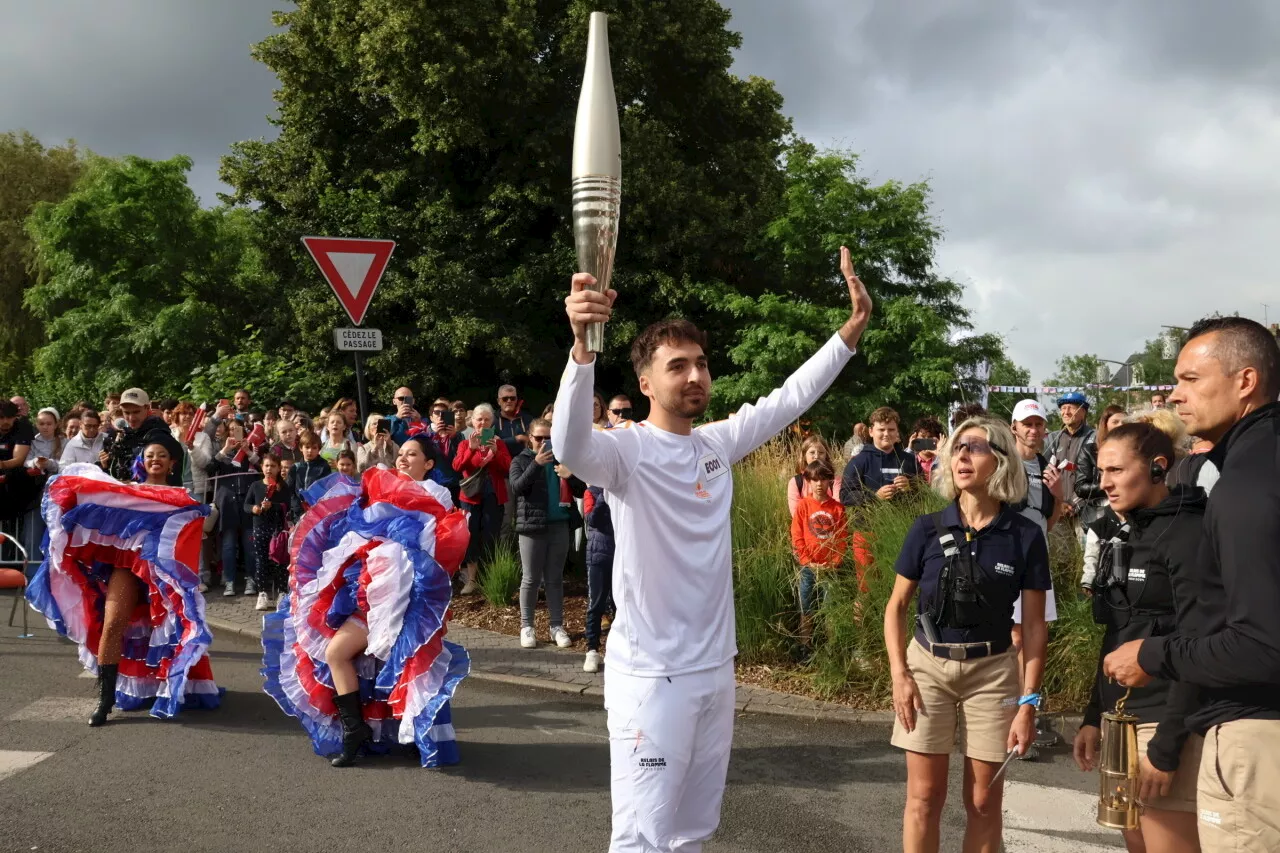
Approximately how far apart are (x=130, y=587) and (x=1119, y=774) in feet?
20.0

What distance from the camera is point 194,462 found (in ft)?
39.7

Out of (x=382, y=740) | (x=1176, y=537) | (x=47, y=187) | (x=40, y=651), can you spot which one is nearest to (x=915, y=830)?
(x=1176, y=537)

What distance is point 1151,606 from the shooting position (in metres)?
3.43

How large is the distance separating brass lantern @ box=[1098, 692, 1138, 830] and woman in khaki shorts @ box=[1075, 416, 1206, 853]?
43mm

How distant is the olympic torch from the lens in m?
2.43

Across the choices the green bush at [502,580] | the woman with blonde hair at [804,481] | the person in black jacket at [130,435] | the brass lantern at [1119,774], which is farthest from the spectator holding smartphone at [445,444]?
the brass lantern at [1119,774]

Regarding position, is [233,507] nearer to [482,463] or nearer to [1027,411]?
[482,463]

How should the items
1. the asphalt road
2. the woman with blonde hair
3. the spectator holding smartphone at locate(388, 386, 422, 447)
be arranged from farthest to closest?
1. the spectator holding smartphone at locate(388, 386, 422, 447)
2. the woman with blonde hair
3. the asphalt road

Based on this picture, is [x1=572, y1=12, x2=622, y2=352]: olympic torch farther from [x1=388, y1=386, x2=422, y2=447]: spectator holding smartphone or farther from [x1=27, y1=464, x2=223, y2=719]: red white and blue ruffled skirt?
[x1=388, y1=386, x2=422, y2=447]: spectator holding smartphone

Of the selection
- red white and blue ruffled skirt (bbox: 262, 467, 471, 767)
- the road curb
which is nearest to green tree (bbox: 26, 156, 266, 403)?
the road curb

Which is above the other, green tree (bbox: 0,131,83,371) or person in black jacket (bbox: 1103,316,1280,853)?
green tree (bbox: 0,131,83,371)

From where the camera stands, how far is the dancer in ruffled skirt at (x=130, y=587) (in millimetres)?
6961

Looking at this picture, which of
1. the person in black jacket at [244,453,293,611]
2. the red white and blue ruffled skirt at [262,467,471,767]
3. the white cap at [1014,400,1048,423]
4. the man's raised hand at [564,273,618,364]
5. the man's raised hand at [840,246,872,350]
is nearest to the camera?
the man's raised hand at [564,273,618,364]

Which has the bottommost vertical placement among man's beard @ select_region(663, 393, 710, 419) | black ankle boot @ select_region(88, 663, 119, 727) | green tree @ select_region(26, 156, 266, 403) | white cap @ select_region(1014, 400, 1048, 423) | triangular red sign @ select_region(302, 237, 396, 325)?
black ankle boot @ select_region(88, 663, 119, 727)
